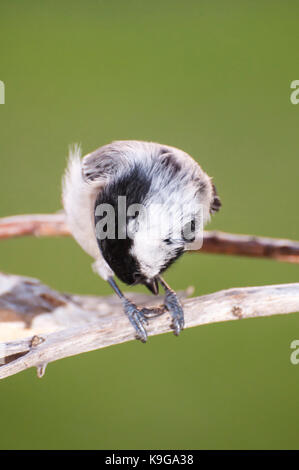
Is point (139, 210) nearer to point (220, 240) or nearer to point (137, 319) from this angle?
point (137, 319)

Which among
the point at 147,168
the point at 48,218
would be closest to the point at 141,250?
the point at 147,168

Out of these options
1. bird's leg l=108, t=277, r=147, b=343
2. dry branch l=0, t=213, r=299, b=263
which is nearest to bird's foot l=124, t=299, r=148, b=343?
bird's leg l=108, t=277, r=147, b=343

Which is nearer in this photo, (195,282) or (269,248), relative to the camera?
(269,248)

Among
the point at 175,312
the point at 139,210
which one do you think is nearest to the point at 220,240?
the point at 175,312

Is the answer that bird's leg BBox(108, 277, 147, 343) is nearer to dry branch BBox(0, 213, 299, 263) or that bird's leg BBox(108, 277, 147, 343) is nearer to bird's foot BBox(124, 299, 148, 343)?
bird's foot BBox(124, 299, 148, 343)

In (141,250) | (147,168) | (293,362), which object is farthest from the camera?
(293,362)

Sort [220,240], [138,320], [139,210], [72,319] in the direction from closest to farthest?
[139,210], [138,320], [72,319], [220,240]
